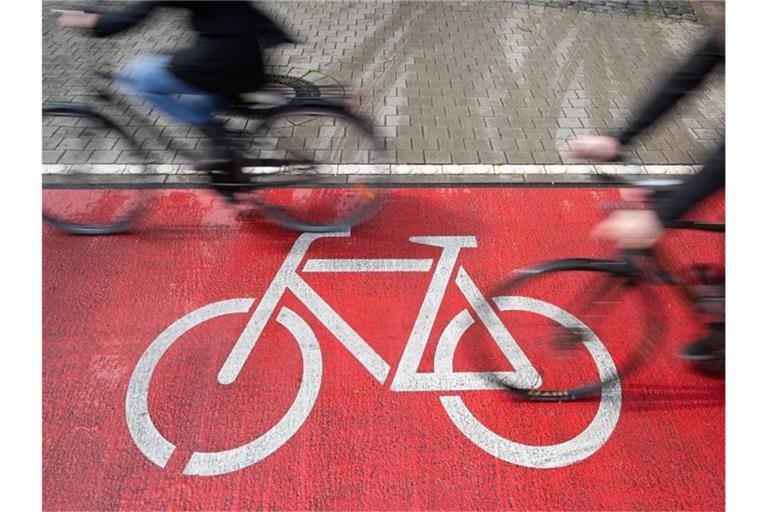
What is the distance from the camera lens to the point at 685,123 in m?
6.26

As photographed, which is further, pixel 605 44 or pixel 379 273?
pixel 605 44

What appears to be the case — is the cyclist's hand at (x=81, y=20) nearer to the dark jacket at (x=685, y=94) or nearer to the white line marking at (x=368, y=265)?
the white line marking at (x=368, y=265)

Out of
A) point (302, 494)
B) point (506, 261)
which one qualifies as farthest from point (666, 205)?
point (302, 494)

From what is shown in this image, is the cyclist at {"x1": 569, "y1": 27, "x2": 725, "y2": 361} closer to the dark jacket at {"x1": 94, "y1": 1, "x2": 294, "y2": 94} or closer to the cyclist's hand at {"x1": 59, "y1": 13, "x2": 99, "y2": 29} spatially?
the dark jacket at {"x1": 94, "y1": 1, "x2": 294, "y2": 94}

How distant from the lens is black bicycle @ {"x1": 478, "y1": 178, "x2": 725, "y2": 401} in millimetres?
3137

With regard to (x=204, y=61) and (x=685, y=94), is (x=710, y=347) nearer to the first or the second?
(x=685, y=94)

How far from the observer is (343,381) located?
11.6 feet

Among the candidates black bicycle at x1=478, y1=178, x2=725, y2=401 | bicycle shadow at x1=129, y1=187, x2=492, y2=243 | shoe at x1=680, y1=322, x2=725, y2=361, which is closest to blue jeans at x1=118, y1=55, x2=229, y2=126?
bicycle shadow at x1=129, y1=187, x2=492, y2=243

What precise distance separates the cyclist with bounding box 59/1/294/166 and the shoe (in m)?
3.43

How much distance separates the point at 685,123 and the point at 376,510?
17.7 feet

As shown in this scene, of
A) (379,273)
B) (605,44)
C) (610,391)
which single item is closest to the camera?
(610,391)

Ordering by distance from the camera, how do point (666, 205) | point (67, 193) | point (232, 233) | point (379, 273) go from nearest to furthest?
point (666, 205) → point (379, 273) → point (232, 233) → point (67, 193)

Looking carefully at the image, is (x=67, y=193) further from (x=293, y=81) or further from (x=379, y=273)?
(x=379, y=273)

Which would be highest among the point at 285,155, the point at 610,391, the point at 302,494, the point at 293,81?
the point at 293,81
